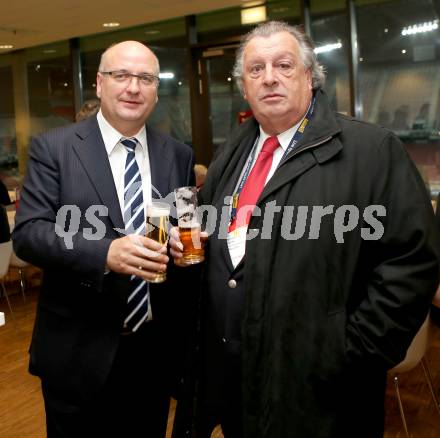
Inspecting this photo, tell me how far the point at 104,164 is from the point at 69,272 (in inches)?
15.7

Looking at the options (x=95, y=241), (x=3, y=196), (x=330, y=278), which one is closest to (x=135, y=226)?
(x=95, y=241)

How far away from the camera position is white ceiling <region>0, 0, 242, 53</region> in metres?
6.73

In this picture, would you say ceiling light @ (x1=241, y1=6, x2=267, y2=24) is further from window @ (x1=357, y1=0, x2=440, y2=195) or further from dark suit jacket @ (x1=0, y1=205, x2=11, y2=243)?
dark suit jacket @ (x1=0, y1=205, x2=11, y2=243)

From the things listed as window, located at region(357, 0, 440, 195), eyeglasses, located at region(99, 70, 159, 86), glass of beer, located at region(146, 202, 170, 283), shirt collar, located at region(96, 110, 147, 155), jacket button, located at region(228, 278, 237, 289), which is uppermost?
window, located at region(357, 0, 440, 195)

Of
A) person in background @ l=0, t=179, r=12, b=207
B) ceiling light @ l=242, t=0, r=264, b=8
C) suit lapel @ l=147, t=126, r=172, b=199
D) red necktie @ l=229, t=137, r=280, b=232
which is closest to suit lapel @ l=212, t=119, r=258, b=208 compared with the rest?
red necktie @ l=229, t=137, r=280, b=232

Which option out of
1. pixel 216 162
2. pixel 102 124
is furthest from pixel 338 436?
pixel 102 124

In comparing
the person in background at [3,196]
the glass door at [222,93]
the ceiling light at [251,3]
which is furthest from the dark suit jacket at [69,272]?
the glass door at [222,93]

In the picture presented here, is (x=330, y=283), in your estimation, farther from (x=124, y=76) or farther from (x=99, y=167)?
(x=124, y=76)

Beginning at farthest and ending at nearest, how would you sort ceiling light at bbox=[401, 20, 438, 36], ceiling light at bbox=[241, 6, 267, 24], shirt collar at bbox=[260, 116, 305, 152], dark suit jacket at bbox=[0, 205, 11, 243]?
ceiling light at bbox=[241, 6, 267, 24], ceiling light at bbox=[401, 20, 438, 36], dark suit jacket at bbox=[0, 205, 11, 243], shirt collar at bbox=[260, 116, 305, 152]

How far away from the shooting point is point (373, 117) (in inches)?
276

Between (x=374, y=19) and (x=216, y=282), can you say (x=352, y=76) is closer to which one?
(x=374, y=19)

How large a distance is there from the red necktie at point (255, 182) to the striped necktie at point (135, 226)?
13.6 inches

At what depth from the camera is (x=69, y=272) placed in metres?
1.84

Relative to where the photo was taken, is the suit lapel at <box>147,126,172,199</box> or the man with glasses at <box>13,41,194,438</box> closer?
the man with glasses at <box>13,41,194,438</box>
